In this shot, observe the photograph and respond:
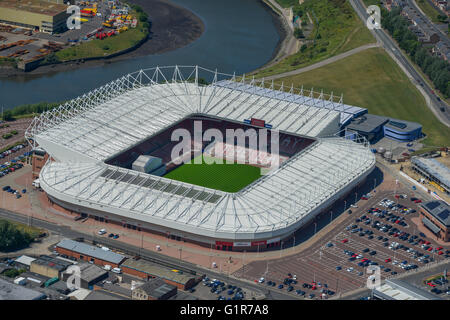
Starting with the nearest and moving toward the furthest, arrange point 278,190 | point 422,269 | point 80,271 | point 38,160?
point 80,271 → point 422,269 → point 278,190 → point 38,160

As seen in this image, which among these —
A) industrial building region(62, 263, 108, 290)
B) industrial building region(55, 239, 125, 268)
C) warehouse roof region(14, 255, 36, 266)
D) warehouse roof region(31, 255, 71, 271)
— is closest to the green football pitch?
industrial building region(55, 239, 125, 268)

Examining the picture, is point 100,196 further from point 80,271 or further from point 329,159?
point 329,159

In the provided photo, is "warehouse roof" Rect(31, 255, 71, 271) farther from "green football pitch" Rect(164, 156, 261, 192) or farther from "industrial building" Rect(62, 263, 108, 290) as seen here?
"green football pitch" Rect(164, 156, 261, 192)

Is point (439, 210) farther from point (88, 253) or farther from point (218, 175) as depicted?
point (88, 253)

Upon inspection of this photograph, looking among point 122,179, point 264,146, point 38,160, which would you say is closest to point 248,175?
point 264,146

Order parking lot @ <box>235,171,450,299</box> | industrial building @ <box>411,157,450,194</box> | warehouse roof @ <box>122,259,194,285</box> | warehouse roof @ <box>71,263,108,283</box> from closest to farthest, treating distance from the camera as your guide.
Answer: warehouse roof @ <box>71,263,108,283</box>, warehouse roof @ <box>122,259,194,285</box>, parking lot @ <box>235,171,450,299</box>, industrial building @ <box>411,157,450,194</box>
